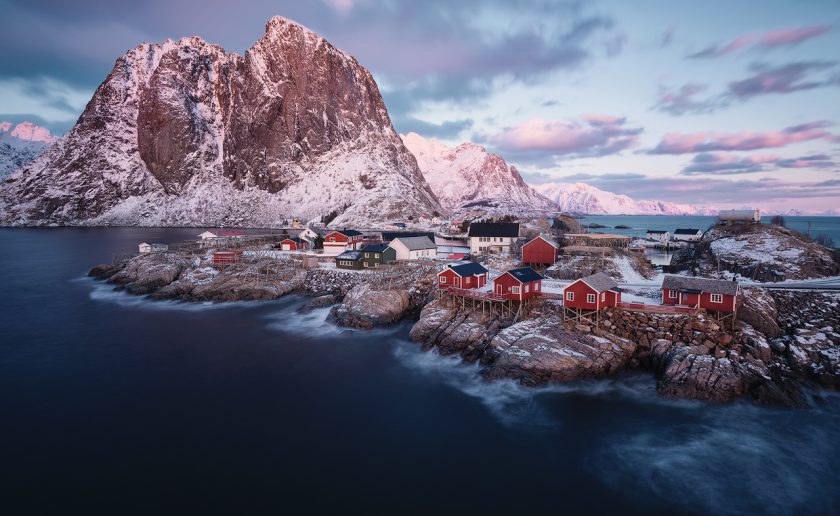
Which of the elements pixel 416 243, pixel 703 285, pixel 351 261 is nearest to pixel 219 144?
pixel 416 243

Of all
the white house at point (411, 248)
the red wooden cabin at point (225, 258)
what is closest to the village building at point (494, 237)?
the white house at point (411, 248)

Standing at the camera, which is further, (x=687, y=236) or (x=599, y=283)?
(x=687, y=236)

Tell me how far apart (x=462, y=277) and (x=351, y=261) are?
1931cm

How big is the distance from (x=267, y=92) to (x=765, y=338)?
19233 cm

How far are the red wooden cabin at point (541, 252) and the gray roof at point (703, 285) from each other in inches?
641

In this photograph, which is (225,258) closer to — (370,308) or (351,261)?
(351,261)

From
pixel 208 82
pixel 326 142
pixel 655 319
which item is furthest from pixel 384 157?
pixel 655 319

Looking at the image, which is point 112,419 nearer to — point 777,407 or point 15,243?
point 777,407

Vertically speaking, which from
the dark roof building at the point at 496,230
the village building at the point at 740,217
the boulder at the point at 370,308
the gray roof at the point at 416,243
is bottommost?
the boulder at the point at 370,308

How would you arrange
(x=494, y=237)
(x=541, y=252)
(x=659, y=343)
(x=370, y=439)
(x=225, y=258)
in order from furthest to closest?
1. (x=494, y=237)
2. (x=225, y=258)
3. (x=541, y=252)
4. (x=659, y=343)
5. (x=370, y=439)

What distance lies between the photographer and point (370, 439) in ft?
69.5

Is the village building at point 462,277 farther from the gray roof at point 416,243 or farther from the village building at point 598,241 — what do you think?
the village building at point 598,241

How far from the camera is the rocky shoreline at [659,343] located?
80.2 feet

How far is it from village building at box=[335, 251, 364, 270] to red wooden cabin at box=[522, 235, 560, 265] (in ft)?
65.7
